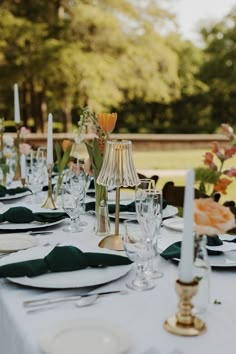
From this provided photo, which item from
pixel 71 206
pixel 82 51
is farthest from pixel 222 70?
pixel 71 206

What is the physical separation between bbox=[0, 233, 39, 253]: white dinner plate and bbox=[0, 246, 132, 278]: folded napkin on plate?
258 millimetres

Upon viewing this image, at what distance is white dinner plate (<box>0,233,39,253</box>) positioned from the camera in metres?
1.72

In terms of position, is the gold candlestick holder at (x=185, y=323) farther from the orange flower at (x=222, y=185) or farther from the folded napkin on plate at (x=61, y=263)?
the folded napkin on plate at (x=61, y=263)

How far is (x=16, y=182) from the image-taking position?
328 cm

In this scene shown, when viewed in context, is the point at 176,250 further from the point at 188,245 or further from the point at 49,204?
the point at 49,204

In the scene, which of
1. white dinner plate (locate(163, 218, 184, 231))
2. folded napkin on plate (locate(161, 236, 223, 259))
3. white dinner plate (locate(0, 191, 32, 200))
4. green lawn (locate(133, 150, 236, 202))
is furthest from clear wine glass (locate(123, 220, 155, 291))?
green lawn (locate(133, 150, 236, 202))

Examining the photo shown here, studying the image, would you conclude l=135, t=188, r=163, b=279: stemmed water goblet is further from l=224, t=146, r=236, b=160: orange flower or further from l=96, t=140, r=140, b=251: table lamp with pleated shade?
l=224, t=146, r=236, b=160: orange flower

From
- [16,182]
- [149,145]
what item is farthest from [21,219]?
[149,145]

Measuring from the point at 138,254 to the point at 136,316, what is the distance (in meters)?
0.19

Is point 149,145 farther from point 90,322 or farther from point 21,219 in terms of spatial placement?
point 90,322

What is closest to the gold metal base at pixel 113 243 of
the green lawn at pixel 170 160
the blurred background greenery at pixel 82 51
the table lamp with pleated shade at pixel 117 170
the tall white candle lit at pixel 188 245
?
the table lamp with pleated shade at pixel 117 170

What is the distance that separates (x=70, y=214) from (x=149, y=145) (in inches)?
381

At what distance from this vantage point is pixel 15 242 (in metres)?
1.79

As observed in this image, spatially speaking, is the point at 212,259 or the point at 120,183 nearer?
the point at 212,259
